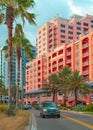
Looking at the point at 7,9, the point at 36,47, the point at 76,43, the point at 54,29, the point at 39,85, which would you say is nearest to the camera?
the point at 7,9

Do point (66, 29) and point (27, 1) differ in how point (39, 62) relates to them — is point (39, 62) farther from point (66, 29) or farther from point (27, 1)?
point (27, 1)

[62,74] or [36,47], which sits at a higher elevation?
[36,47]

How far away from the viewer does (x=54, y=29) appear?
155375 mm

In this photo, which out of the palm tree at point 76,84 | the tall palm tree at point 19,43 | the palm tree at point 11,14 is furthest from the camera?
the palm tree at point 76,84

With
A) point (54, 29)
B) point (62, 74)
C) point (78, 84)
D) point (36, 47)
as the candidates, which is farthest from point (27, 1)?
point (36, 47)

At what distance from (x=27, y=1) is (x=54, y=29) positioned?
126 metres

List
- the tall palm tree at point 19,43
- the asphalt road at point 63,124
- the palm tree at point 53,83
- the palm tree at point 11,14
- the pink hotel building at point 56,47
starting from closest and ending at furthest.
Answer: the asphalt road at point 63,124 < the palm tree at point 11,14 < the tall palm tree at point 19,43 < the palm tree at point 53,83 < the pink hotel building at point 56,47

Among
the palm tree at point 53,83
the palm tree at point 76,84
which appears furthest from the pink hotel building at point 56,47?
the palm tree at point 76,84

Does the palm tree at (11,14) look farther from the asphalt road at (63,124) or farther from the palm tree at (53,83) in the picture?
the palm tree at (53,83)

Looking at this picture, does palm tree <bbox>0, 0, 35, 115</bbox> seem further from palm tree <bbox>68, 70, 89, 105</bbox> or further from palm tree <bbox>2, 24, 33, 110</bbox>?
palm tree <bbox>68, 70, 89, 105</bbox>

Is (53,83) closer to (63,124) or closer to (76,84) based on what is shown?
(76,84)

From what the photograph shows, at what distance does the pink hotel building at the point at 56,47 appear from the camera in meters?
113

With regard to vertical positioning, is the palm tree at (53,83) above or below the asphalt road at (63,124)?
above

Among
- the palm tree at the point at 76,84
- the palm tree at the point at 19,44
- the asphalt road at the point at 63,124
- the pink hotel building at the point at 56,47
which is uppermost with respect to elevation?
the pink hotel building at the point at 56,47
